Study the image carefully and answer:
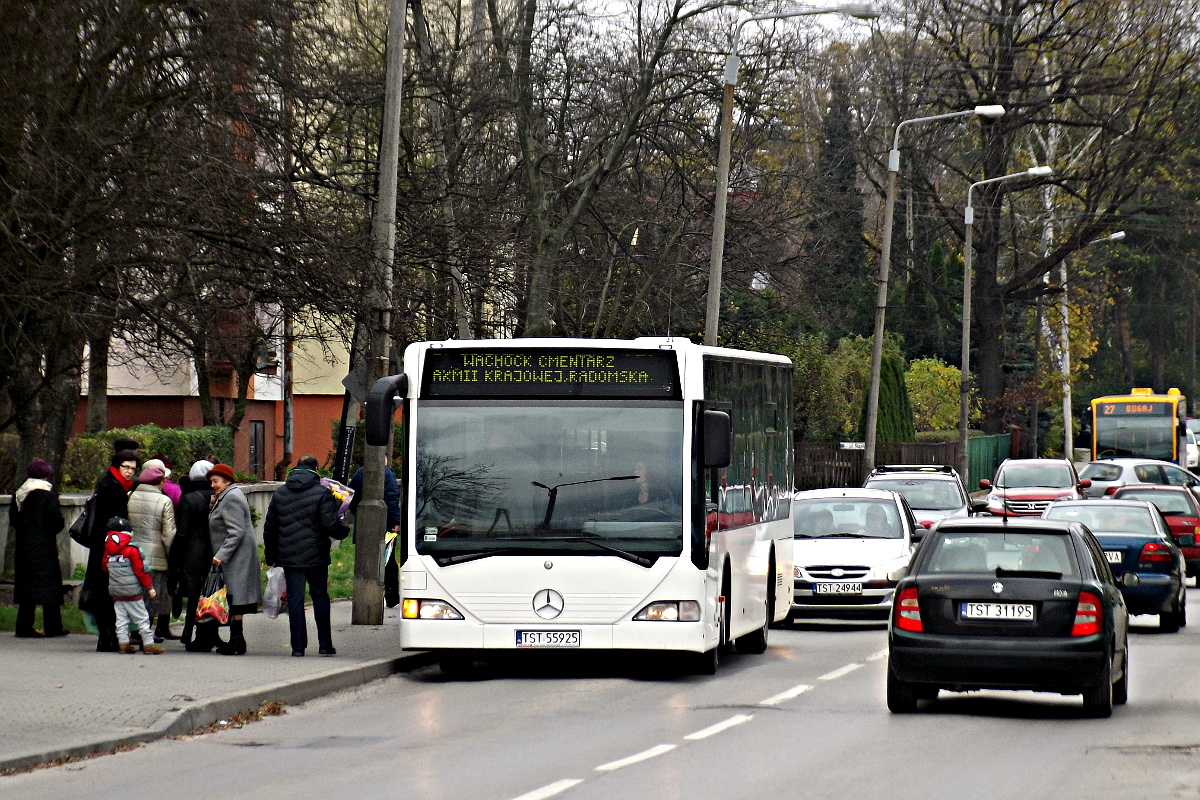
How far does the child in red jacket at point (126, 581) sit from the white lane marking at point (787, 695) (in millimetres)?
5382

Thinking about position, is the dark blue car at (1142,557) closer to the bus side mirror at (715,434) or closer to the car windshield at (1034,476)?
the bus side mirror at (715,434)

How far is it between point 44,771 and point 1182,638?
13932 mm

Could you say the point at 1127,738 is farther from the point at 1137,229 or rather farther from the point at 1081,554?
the point at 1137,229

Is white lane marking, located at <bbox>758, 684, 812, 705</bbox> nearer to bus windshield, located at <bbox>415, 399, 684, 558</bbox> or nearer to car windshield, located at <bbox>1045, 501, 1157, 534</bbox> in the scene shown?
bus windshield, located at <bbox>415, 399, 684, 558</bbox>

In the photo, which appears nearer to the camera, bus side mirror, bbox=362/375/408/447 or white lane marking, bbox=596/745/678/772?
white lane marking, bbox=596/745/678/772

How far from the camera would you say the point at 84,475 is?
1101 inches

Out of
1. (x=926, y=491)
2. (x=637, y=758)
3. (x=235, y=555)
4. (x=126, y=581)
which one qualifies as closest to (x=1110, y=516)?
(x=926, y=491)

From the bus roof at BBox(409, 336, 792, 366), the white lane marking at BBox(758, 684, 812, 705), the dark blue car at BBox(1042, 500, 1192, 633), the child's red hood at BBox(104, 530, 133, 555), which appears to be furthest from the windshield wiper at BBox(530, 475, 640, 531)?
the dark blue car at BBox(1042, 500, 1192, 633)

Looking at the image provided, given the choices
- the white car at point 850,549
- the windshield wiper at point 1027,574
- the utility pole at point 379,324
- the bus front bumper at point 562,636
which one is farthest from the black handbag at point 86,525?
the white car at point 850,549

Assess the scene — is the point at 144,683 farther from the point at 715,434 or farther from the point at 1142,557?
the point at 1142,557

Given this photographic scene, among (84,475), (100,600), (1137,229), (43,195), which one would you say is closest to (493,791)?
(100,600)

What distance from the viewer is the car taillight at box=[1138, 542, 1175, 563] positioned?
67.6 ft

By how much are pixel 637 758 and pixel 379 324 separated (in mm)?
8596

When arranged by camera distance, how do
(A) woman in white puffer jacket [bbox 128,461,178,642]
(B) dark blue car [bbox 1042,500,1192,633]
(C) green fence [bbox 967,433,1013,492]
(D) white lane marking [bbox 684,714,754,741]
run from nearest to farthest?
(D) white lane marking [bbox 684,714,754,741] → (A) woman in white puffer jacket [bbox 128,461,178,642] → (B) dark blue car [bbox 1042,500,1192,633] → (C) green fence [bbox 967,433,1013,492]
